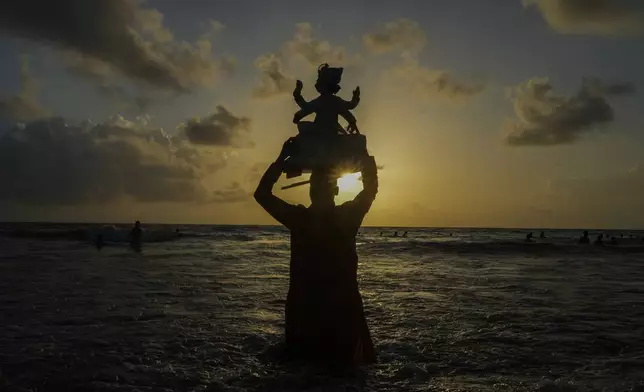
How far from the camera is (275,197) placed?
8.26 metres

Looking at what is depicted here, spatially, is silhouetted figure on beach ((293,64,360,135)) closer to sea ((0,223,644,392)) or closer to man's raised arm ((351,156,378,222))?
man's raised arm ((351,156,378,222))

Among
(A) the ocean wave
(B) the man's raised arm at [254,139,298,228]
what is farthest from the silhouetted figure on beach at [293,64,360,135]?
(A) the ocean wave

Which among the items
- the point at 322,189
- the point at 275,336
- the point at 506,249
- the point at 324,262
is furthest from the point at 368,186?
the point at 506,249

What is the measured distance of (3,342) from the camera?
1016 cm

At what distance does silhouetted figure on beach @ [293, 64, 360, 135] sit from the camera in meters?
8.36

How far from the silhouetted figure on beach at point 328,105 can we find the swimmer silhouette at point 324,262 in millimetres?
606

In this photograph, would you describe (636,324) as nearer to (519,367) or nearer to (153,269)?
(519,367)

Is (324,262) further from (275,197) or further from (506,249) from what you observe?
(506,249)

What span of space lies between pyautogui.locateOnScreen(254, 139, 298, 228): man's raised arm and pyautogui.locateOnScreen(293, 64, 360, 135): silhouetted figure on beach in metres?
0.61

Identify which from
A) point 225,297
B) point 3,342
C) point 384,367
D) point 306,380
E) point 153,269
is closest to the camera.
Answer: point 306,380

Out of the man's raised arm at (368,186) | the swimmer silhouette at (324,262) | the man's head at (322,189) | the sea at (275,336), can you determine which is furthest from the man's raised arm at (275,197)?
the sea at (275,336)

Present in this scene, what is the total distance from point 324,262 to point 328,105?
250cm

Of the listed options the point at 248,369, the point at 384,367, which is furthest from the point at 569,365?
the point at 248,369

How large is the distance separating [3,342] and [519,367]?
971cm
